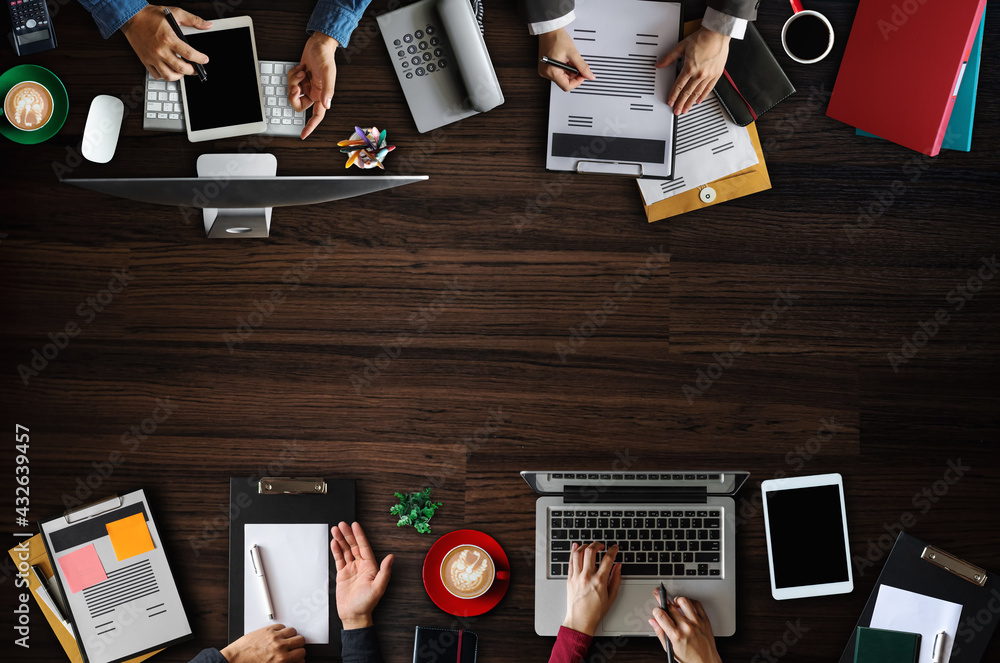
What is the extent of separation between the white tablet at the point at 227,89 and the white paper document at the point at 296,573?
0.86m

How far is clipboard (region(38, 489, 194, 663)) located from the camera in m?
1.46

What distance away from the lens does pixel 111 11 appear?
1.43 m

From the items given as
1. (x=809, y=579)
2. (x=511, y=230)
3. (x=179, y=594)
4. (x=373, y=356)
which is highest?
(x=511, y=230)

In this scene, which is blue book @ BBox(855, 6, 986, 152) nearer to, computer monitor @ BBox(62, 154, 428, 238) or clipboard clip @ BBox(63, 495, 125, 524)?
computer monitor @ BBox(62, 154, 428, 238)

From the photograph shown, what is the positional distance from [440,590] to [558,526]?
0.29m

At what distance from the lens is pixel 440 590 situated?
4.84 feet

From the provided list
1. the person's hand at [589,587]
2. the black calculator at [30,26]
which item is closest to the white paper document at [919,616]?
the person's hand at [589,587]

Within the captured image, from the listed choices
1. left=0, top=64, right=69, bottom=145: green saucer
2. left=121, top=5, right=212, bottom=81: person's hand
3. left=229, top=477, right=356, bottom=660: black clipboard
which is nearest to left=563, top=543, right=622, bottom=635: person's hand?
left=229, top=477, right=356, bottom=660: black clipboard

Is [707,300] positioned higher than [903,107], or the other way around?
[903,107]

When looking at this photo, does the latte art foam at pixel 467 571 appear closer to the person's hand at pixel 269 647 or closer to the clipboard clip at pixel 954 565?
the person's hand at pixel 269 647

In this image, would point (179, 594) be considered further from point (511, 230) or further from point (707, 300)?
point (707, 300)

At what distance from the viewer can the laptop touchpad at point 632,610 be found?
147 cm

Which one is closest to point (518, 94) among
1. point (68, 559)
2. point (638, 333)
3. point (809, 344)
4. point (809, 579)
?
point (638, 333)

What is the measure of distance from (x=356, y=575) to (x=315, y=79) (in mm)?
1056
